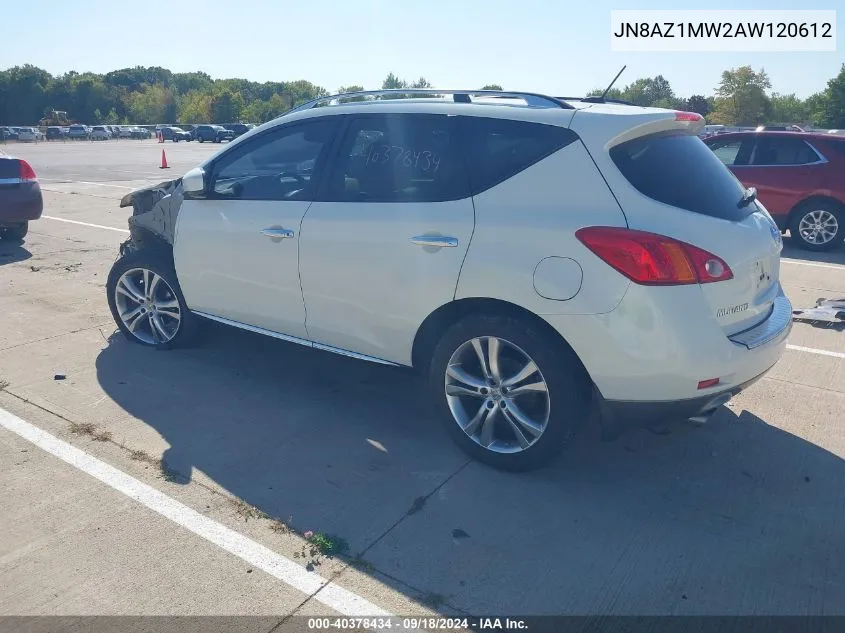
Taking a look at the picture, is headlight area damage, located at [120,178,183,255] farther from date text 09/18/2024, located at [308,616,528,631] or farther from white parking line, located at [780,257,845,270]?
white parking line, located at [780,257,845,270]

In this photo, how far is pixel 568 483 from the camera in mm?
3746

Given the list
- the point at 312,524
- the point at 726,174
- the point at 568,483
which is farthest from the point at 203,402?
the point at 726,174

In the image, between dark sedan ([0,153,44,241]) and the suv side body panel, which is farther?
dark sedan ([0,153,44,241])

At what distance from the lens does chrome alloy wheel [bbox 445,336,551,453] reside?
12.1 feet

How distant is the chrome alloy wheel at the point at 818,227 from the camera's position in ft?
32.4

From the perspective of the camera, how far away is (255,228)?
15.0 ft

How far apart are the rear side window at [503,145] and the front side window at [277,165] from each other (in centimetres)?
99

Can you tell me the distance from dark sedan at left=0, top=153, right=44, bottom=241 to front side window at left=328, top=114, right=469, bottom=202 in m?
7.04

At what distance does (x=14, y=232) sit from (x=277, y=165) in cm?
723

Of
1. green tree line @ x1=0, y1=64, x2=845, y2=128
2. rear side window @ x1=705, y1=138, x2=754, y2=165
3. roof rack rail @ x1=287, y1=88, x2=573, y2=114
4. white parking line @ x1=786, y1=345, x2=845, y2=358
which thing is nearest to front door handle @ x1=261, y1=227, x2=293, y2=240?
roof rack rail @ x1=287, y1=88, x2=573, y2=114

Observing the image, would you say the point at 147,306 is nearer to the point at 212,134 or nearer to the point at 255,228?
the point at 255,228

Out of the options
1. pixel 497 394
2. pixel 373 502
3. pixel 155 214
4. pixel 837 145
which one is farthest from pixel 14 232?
pixel 837 145

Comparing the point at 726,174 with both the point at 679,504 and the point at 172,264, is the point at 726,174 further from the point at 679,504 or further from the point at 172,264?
the point at 172,264

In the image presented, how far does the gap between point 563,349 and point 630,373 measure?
0.35 metres
